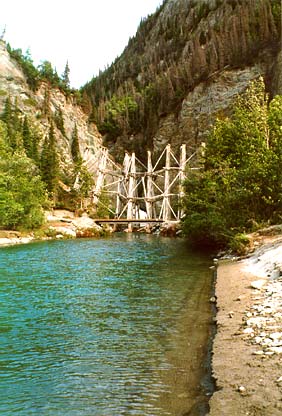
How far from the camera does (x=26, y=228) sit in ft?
141

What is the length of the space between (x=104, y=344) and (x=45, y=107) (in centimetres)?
8799

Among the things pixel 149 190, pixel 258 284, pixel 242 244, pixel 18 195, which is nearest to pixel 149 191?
pixel 149 190

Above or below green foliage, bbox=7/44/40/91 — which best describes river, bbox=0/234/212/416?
below

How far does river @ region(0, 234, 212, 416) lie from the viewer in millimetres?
6668

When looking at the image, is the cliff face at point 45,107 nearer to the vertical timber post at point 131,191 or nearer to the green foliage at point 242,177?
the vertical timber post at point 131,191

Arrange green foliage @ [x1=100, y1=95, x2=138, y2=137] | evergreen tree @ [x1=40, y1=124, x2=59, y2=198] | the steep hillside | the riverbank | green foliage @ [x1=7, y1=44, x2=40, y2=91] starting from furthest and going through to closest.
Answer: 1. green foliage @ [x1=100, y1=95, x2=138, y2=137]
2. green foliage @ [x1=7, y1=44, x2=40, y2=91]
3. the steep hillside
4. evergreen tree @ [x1=40, y1=124, x2=59, y2=198]
5. the riverbank

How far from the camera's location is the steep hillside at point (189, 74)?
7512 centimetres

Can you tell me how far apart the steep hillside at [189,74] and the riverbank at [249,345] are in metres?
39.6

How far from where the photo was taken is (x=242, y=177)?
25391mm

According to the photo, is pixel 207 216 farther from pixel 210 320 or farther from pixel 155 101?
pixel 155 101

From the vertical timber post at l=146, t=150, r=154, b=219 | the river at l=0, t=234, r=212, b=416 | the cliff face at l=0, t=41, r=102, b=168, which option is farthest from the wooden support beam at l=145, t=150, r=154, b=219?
the river at l=0, t=234, r=212, b=416

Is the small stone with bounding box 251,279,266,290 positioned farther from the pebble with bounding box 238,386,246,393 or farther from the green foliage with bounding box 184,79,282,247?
the green foliage with bounding box 184,79,282,247

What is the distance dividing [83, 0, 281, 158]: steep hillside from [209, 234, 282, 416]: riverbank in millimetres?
39613

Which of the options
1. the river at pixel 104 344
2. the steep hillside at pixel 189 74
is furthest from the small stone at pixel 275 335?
the steep hillside at pixel 189 74
